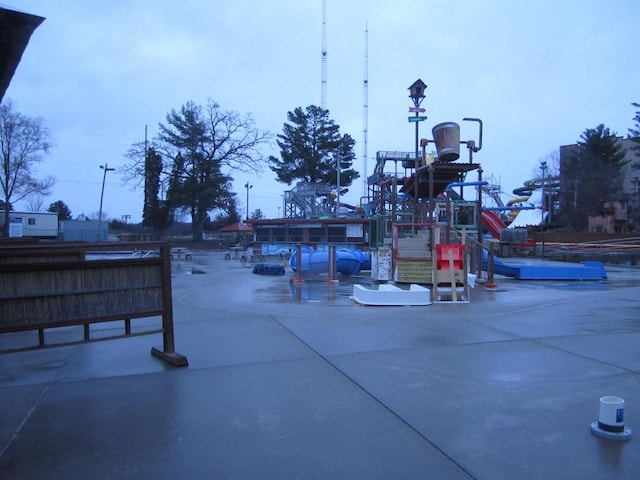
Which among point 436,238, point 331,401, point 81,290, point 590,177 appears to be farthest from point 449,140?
point 590,177

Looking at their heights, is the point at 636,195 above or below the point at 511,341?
above

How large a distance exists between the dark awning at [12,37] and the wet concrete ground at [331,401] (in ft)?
8.49

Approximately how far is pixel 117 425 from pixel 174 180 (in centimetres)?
5869

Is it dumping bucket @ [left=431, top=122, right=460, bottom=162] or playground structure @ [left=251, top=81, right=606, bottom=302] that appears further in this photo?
dumping bucket @ [left=431, top=122, right=460, bottom=162]

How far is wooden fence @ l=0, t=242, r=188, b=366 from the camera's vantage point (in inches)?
188

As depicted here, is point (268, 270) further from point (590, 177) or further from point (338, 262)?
point (590, 177)

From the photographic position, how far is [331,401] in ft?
14.9

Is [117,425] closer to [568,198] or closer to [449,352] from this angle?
[449,352]

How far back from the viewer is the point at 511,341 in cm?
685

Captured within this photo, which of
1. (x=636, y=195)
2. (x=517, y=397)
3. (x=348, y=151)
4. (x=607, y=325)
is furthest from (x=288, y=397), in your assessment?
(x=348, y=151)

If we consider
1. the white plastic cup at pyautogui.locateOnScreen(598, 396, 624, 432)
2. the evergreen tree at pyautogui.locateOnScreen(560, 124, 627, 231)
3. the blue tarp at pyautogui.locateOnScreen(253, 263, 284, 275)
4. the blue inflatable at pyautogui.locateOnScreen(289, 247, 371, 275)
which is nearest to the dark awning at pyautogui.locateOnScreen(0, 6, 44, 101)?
the white plastic cup at pyautogui.locateOnScreen(598, 396, 624, 432)

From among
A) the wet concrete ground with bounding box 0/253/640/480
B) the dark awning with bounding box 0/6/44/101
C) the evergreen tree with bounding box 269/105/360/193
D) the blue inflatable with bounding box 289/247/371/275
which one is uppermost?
the evergreen tree with bounding box 269/105/360/193

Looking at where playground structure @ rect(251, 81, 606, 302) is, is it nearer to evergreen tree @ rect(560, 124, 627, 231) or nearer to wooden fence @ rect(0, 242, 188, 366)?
wooden fence @ rect(0, 242, 188, 366)

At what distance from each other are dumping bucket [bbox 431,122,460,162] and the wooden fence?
14.0m
